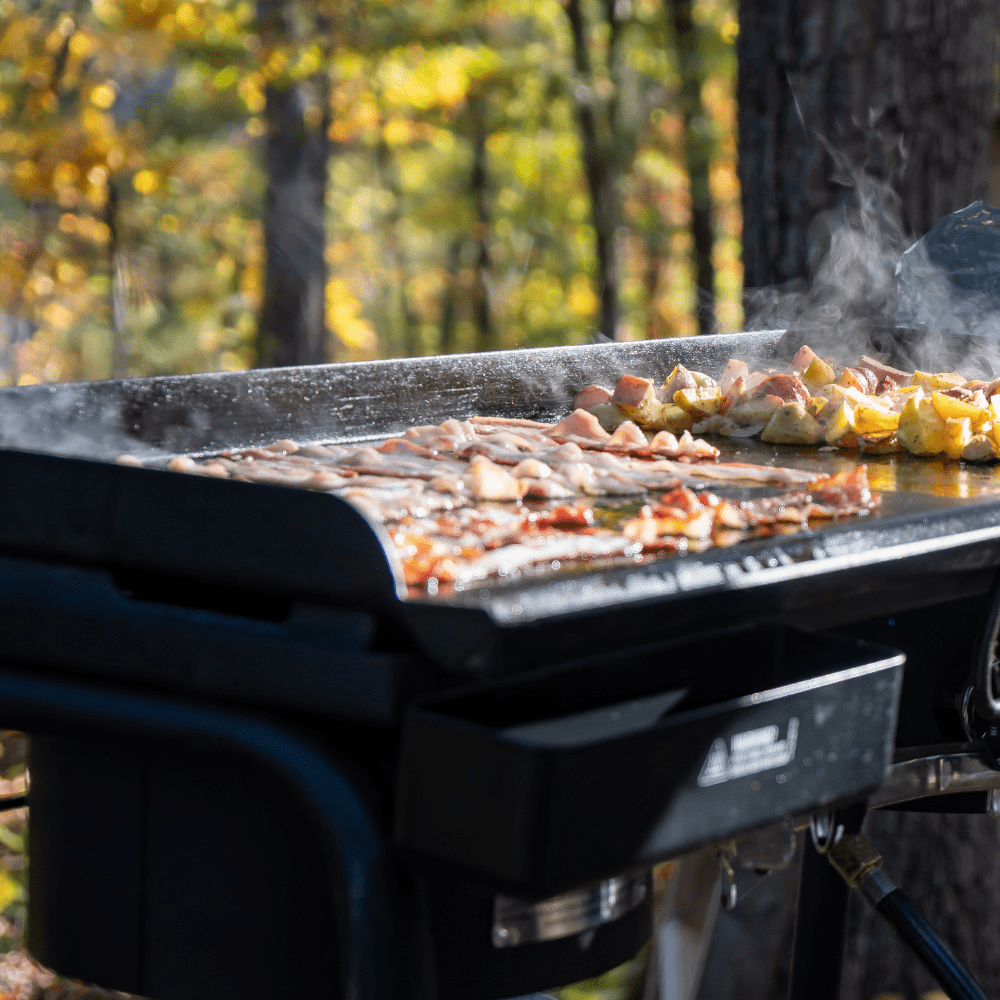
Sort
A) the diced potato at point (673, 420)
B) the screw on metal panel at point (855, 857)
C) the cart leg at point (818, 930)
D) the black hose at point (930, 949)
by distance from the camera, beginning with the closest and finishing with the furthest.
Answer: the black hose at point (930, 949)
the screw on metal panel at point (855, 857)
the cart leg at point (818, 930)
the diced potato at point (673, 420)

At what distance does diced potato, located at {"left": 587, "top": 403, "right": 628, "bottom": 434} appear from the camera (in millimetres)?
2498

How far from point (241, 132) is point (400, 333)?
22.4ft

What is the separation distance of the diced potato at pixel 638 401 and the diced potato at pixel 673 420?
15mm

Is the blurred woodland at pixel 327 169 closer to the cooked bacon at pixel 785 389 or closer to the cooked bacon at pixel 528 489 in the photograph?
the cooked bacon at pixel 785 389

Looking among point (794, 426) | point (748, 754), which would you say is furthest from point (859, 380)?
point (748, 754)

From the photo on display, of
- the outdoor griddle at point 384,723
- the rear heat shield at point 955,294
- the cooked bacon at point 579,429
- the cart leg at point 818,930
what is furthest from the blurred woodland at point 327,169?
the outdoor griddle at point 384,723

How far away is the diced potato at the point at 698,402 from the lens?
2.52 meters

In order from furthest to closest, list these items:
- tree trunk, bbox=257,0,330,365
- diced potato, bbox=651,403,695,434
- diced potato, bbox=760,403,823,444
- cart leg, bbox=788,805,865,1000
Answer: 1. tree trunk, bbox=257,0,330,365
2. diced potato, bbox=651,403,695,434
3. diced potato, bbox=760,403,823,444
4. cart leg, bbox=788,805,865,1000

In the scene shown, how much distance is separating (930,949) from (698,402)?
1.26 meters

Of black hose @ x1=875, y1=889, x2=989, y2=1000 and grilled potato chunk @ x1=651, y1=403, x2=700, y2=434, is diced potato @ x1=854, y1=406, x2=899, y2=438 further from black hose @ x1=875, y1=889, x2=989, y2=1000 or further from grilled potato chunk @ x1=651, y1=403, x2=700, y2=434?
black hose @ x1=875, y1=889, x2=989, y2=1000

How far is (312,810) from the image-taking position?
1059 mm

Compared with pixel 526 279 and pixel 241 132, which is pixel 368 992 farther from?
pixel 526 279

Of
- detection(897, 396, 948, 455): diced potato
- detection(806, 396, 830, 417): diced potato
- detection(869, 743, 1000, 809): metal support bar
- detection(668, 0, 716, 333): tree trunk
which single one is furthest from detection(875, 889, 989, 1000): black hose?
detection(668, 0, 716, 333): tree trunk

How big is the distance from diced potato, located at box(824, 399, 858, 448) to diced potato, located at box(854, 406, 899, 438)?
13mm
